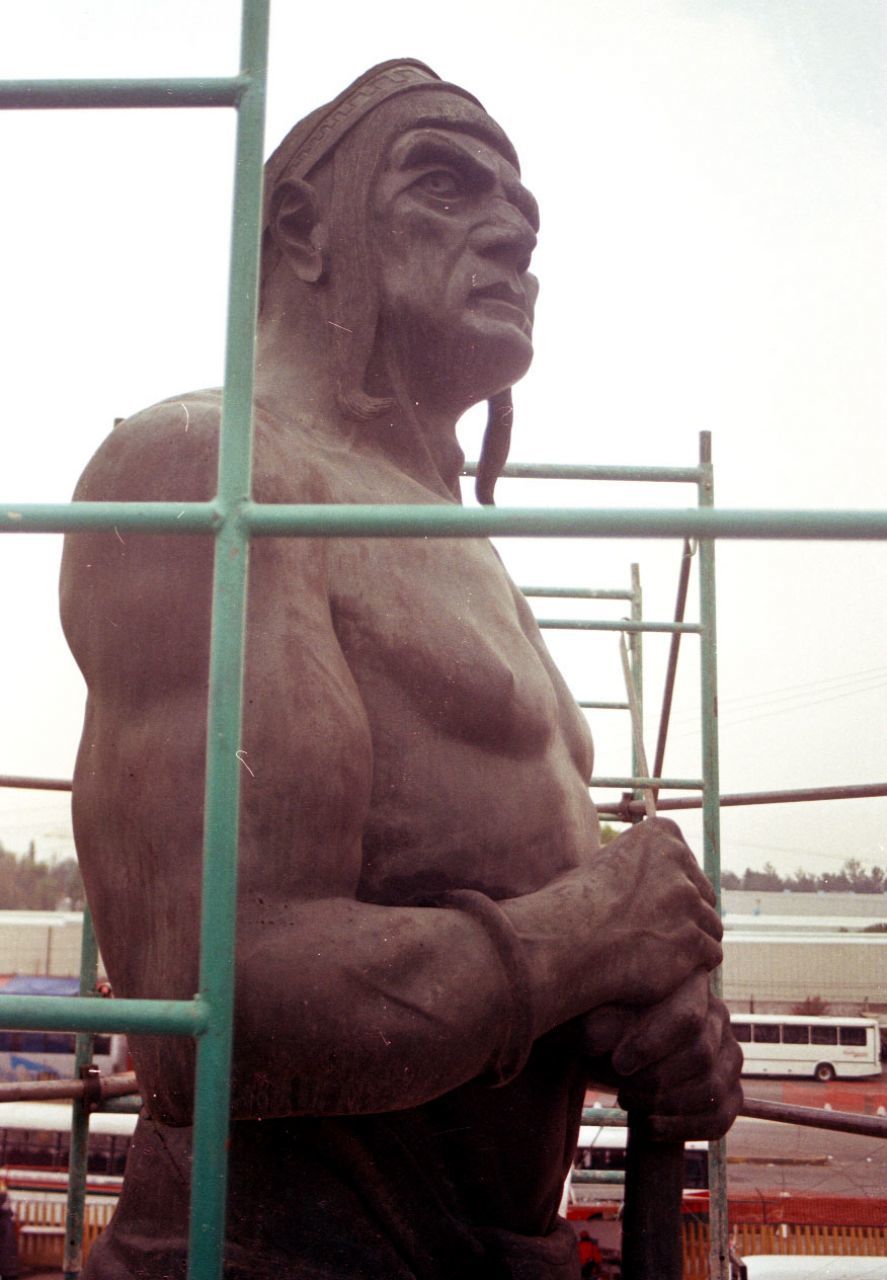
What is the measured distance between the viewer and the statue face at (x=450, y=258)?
2365 millimetres

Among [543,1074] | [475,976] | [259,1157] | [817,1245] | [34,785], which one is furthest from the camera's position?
[817,1245]

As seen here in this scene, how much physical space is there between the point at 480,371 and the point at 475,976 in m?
1.18

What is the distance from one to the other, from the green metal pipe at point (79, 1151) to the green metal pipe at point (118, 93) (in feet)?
7.28

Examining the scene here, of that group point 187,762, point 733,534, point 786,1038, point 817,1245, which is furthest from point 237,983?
point 786,1038

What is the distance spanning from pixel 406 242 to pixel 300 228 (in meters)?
0.25

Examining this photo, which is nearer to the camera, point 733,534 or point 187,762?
point 733,534

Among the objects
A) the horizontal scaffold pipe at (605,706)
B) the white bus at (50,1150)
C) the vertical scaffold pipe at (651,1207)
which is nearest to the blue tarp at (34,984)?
the white bus at (50,1150)

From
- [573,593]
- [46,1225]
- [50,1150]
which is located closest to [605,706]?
[573,593]

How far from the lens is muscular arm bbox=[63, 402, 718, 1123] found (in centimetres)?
165

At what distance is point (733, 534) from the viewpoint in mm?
1335

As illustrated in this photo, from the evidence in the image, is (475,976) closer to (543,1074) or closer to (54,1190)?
(543,1074)

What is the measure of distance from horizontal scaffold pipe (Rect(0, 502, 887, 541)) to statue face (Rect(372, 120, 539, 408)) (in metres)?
1.11

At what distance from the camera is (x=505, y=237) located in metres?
2.38

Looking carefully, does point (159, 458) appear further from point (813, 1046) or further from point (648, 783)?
point (813, 1046)
